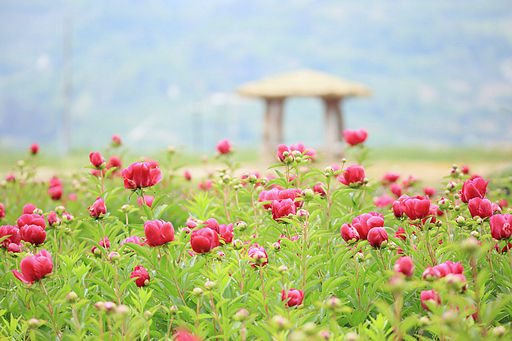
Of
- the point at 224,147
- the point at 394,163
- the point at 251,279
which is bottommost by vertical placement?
the point at 394,163

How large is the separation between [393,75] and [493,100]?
8933 millimetres

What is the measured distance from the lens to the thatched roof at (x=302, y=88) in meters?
11.2

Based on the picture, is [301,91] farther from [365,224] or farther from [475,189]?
[365,224]

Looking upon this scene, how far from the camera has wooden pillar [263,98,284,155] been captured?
38.7 feet

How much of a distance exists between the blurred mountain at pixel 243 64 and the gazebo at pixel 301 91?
17996 mm

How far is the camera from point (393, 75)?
41344 millimetres

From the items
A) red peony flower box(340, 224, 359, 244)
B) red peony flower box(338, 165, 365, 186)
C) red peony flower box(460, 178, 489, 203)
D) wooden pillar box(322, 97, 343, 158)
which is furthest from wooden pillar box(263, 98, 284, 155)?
red peony flower box(340, 224, 359, 244)

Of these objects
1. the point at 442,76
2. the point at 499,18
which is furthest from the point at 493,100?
the point at 499,18

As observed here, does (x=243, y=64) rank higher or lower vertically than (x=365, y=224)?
higher

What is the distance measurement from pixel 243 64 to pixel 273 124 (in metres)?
34.1

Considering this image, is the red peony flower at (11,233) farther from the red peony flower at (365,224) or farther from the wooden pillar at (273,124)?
the wooden pillar at (273,124)

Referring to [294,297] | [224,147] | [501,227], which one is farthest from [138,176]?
[224,147]

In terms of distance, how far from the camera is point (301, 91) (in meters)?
11.1

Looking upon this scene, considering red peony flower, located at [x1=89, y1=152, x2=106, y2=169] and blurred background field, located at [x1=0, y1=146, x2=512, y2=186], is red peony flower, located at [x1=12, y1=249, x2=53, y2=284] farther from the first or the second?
blurred background field, located at [x1=0, y1=146, x2=512, y2=186]
